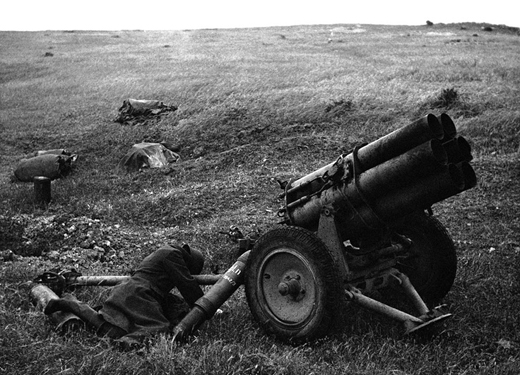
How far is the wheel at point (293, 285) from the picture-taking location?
5.28 meters

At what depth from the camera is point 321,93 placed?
18609 millimetres

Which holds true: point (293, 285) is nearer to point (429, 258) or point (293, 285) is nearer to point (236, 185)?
point (429, 258)

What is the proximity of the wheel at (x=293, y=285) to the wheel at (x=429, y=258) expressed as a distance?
1.43 m

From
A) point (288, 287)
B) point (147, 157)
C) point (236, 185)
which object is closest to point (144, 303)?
point (288, 287)

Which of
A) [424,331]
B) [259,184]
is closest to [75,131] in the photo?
[259,184]

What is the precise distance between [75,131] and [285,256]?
14497 mm

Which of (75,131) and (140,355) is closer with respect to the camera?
(140,355)

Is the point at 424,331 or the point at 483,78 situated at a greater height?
the point at 483,78

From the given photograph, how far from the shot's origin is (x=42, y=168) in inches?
556

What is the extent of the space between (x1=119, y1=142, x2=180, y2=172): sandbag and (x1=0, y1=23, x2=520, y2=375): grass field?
1.33 feet

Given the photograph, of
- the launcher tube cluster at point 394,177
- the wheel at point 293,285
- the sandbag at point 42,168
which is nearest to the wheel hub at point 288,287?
the wheel at point 293,285

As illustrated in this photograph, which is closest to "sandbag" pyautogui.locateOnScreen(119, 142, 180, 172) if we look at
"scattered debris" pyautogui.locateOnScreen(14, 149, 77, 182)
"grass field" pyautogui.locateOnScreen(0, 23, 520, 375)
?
"grass field" pyautogui.locateOnScreen(0, 23, 520, 375)

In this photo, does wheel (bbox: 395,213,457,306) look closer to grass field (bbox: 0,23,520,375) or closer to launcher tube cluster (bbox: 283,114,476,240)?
grass field (bbox: 0,23,520,375)

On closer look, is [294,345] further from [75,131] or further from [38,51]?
[38,51]
